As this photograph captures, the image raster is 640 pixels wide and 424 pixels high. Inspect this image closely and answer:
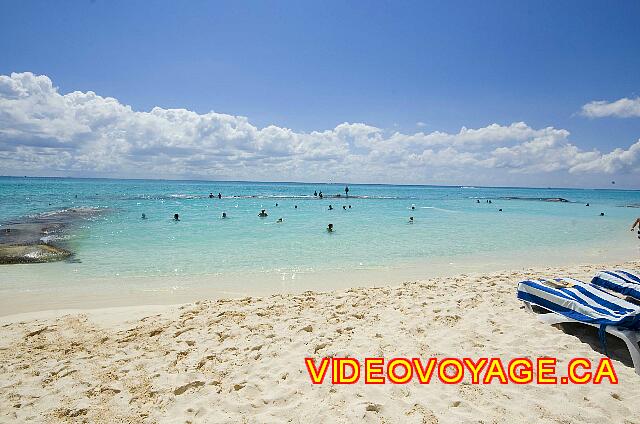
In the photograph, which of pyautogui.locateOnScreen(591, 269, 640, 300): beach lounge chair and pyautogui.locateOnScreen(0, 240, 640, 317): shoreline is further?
pyautogui.locateOnScreen(0, 240, 640, 317): shoreline

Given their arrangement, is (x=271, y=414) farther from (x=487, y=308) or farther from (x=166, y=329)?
(x=487, y=308)

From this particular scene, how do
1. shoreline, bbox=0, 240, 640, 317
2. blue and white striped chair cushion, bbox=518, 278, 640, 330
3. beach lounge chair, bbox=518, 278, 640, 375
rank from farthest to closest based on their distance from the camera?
shoreline, bbox=0, 240, 640, 317 < blue and white striped chair cushion, bbox=518, 278, 640, 330 < beach lounge chair, bbox=518, 278, 640, 375

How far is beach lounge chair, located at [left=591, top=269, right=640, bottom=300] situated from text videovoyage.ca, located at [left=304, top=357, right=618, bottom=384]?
11.3ft

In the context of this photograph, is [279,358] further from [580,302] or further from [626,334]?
[580,302]

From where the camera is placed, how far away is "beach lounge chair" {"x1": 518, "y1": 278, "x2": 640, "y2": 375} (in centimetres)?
528

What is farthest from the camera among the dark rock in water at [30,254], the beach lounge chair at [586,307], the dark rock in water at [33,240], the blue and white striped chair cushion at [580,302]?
the dark rock in water at [33,240]

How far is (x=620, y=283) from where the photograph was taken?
7781mm

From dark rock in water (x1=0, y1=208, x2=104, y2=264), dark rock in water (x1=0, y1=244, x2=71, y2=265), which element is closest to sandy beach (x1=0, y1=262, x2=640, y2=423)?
dark rock in water (x1=0, y1=244, x2=71, y2=265)

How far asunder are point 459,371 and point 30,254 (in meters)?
16.1

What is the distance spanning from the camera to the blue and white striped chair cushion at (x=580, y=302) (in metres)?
5.39

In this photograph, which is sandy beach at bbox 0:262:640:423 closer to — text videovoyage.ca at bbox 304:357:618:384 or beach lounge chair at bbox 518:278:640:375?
text videovoyage.ca at bbox 304:357:618:384

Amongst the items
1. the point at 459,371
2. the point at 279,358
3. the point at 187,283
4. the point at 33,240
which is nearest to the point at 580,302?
the point at 459,371

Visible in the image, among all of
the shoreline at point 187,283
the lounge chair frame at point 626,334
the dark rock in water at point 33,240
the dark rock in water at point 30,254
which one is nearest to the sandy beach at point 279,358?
the lounge chair frame at point 626,334

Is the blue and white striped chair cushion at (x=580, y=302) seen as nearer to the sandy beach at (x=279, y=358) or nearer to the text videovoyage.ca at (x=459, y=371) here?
the sandy beach at (x=279, y=358)
